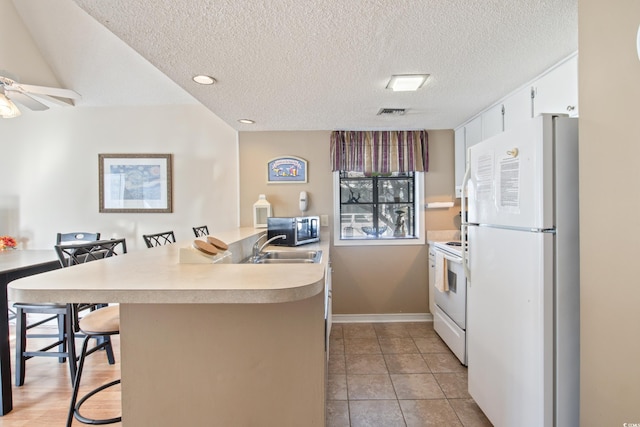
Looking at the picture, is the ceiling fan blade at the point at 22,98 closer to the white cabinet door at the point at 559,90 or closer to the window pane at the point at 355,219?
the window pane at the point at 355,219

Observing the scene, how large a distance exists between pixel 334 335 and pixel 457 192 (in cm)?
205

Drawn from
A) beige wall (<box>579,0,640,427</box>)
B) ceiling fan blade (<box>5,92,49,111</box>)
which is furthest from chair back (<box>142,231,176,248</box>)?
beige wall (<box>579,0,640,427</box>)

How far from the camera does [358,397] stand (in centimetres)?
199

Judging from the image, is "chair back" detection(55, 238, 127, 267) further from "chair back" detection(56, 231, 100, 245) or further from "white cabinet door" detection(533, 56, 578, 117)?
"white cabinet door" detection(533, 56, 578, 117)

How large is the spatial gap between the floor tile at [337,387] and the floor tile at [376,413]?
0.35 feet

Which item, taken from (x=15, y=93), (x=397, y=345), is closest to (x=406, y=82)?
(x=397, y=345)

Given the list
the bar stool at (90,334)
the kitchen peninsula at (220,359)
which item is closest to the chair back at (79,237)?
the bar stool at (90,334)

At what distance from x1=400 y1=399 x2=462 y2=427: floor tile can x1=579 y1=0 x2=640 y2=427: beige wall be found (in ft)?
2.59

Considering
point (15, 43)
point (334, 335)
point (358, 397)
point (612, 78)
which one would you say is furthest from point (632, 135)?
point (15, 43)

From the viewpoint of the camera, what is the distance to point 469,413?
1.82m

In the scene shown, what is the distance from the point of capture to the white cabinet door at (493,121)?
236 centimetres

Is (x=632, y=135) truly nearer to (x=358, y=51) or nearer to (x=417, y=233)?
(x=358, y=51)

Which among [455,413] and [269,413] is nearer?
[269,413]

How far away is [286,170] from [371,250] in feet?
4.42
